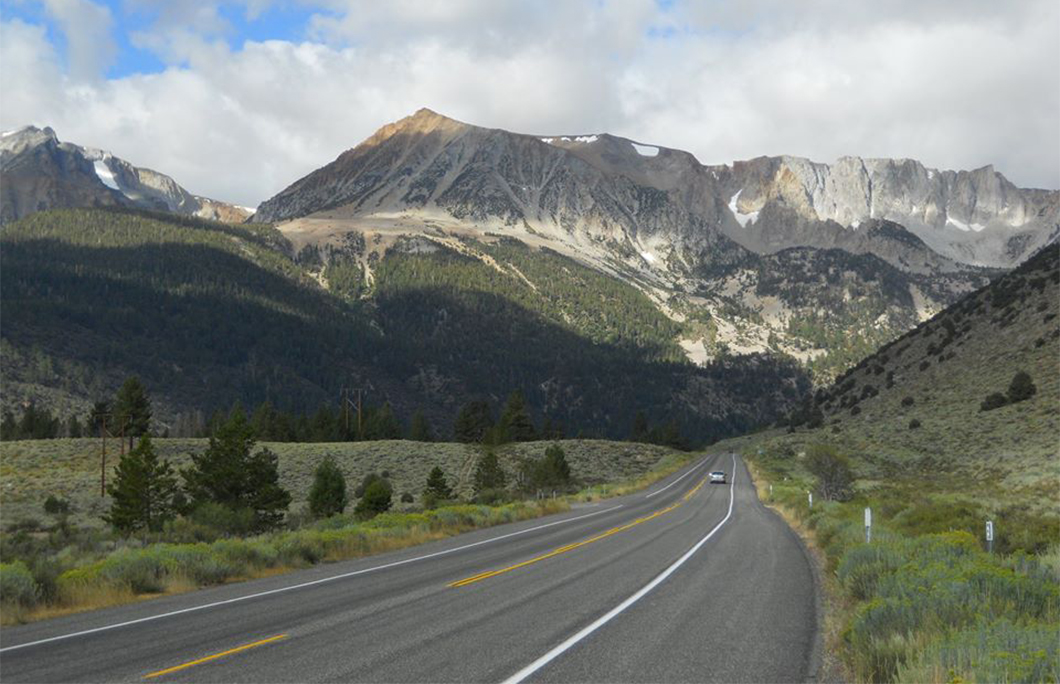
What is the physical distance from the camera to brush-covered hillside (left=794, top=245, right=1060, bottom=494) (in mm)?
45812

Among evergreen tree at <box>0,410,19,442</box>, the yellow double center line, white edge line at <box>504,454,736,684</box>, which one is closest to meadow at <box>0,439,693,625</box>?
the yellow double center line

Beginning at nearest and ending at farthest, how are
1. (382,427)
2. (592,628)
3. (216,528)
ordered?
1. (592,628)
2. (216,528)
3. (382,427)

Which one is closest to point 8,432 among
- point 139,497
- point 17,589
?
point 139,497

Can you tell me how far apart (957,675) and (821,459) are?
1690 inches

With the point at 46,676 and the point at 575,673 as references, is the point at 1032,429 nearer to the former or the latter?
the point at 575,673

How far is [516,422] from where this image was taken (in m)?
97.2

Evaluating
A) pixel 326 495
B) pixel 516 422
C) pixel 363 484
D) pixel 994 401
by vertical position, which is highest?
pixel 994 401

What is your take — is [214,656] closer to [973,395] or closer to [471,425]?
[973,395]

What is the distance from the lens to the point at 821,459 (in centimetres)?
4612

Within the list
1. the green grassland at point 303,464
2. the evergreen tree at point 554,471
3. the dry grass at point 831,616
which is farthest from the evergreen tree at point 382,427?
the dry grass at point 831,616

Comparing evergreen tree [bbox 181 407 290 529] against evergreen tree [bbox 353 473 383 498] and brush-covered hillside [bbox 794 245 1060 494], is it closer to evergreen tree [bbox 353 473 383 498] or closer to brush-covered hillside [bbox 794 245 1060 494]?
evergreen tree [bbox 353 473 383 498]

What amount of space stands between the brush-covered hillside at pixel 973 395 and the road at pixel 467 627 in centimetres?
2501

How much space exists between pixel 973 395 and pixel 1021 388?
8.62 metres

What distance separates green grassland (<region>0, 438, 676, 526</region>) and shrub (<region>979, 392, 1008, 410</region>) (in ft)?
98.7
